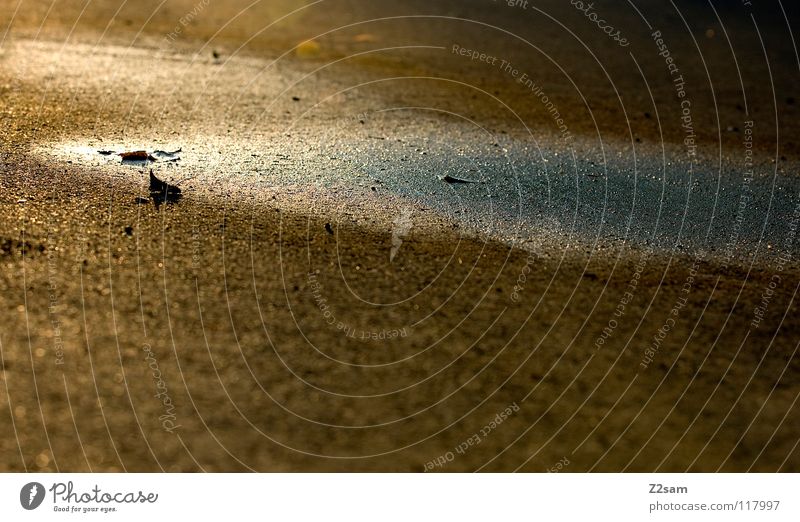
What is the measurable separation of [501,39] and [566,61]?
94cm

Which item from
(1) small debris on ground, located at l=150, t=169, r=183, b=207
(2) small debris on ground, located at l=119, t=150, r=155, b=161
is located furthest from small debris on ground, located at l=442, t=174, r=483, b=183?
(2) small debris on ground, located at l=119, t=150, r=155, b=161

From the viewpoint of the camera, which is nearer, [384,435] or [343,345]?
[384,435]

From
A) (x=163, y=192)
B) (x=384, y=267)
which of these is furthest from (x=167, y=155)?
(x=384, y=267)

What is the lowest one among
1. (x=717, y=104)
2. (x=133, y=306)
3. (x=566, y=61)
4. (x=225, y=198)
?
(x=133, y=306)

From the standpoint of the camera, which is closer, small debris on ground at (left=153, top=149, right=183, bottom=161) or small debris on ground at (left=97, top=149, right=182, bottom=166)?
small debris on ground at (left=97, top=149, right=182, bottom=166)

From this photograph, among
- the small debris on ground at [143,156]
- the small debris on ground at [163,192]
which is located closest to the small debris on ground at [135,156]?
the small debris on ground at [143,156]

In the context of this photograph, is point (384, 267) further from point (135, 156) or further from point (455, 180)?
point (135, 156)

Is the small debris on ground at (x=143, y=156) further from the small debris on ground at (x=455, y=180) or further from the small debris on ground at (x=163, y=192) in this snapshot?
the small debris on ground at (x=455, y=180)

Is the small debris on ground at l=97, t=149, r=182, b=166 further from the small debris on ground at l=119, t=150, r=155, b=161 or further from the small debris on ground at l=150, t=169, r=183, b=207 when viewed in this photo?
the small debris on ground at l=150, t=169, r=183, b=207

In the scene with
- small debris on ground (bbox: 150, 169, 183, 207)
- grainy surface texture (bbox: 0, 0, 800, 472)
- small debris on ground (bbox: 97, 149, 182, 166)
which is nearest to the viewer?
grainy surface texture (bbox: 0, 0, 800, 472)

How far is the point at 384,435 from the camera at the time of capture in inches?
113
